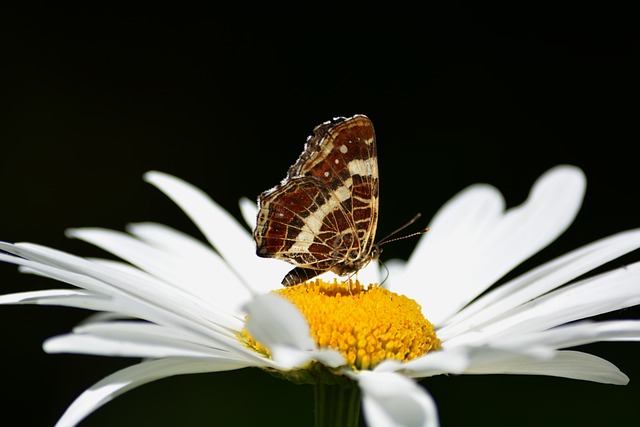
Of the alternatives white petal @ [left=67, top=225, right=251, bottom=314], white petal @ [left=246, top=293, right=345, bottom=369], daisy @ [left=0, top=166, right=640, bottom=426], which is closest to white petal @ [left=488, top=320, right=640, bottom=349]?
daisy @ [left=0, top=166, right=640, bottom=426]

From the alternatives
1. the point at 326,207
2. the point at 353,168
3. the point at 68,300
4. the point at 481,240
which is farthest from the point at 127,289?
the point at 481,240

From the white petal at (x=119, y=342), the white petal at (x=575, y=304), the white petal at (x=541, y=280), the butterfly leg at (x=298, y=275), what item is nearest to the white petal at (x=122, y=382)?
the white petal at (x=119, y=342)

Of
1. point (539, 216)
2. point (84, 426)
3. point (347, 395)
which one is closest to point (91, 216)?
point (84, 426)

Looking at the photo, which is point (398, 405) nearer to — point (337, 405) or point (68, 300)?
point (337, 405)

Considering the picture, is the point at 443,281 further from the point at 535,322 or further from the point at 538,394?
the point at 538,394

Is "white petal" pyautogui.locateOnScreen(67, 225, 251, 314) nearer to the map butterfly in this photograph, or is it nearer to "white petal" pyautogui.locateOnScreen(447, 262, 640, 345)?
the map butterfly

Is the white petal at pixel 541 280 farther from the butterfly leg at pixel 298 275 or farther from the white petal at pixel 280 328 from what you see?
the white petal at pixel 280 328

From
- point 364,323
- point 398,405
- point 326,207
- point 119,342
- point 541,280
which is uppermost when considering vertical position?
point 326,207

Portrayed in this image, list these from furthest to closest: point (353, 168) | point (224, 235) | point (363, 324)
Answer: point (224, 235)
point (353, 168)
point (363, 324)
